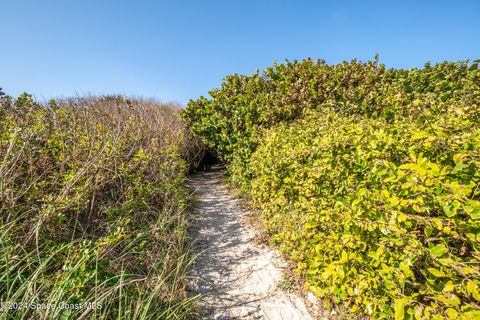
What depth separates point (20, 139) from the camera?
99.6 inches

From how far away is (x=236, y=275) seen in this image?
2.86 m

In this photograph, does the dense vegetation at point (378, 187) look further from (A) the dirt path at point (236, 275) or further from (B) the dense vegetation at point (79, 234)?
(B) the dense vegetation at point (79, 234)

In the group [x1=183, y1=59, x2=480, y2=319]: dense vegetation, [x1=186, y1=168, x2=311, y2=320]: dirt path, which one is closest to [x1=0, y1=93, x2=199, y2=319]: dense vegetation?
[x1=186, y1=168, x2=311, y2=320]: dirt path

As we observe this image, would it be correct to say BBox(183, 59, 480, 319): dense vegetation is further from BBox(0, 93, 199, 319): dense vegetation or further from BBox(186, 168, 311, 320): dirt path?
BBox(0, 93, 199, 319): dense vegetation

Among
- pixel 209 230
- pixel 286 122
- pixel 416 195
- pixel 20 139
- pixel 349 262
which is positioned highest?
pixel 286 122

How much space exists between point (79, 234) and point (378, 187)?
3.41 m

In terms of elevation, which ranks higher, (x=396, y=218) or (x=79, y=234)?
(x=396, y=218)

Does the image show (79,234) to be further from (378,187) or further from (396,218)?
(378,187)

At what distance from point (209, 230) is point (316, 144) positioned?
8.23 feet

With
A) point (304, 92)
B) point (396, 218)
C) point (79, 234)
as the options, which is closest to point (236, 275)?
point (79, 234)

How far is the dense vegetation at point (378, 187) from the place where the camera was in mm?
1394

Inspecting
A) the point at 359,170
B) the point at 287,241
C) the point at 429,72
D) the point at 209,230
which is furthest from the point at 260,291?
the point at 429,72

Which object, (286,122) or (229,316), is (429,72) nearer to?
(286,122)

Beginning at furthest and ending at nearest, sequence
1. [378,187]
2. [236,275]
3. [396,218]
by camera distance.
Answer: [236,275] → [378,187] → [396,218]
